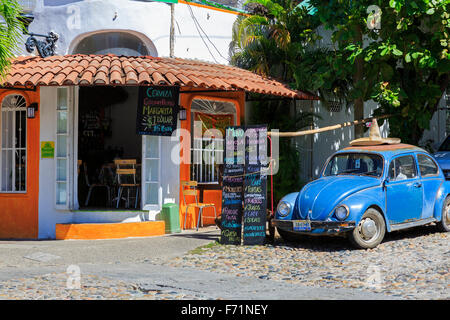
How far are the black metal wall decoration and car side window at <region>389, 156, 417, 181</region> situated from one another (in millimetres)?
7891

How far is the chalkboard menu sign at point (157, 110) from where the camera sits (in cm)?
1213

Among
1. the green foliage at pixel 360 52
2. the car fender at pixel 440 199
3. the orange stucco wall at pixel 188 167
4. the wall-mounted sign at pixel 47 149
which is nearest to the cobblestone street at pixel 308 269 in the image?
the car fender at pixel 440 199

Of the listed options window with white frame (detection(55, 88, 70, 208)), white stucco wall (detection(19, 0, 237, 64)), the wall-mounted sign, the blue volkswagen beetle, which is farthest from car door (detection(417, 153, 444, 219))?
the wall-mounted sign

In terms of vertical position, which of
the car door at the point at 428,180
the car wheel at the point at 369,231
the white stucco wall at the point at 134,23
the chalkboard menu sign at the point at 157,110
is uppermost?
the white stucco wall at the point at 134,23

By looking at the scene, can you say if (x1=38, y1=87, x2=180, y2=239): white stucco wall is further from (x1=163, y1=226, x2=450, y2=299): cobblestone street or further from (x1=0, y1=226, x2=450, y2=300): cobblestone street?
(x1=163, y1=226, x2=450, y2=299): cobblestone street

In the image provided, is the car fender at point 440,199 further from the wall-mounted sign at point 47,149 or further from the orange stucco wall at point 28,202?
the orange stucco wall at point 28,202

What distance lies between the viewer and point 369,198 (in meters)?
9.53

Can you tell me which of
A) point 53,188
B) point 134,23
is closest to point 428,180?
point 53,188

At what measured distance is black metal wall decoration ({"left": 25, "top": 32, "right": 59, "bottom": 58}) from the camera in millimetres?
13086

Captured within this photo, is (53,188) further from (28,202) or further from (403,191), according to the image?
(403,191)

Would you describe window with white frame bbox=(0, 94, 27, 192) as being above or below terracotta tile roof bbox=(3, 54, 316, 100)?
below

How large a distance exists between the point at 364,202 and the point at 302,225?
1.06m

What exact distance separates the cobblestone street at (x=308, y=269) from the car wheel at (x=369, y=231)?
0.47 feet

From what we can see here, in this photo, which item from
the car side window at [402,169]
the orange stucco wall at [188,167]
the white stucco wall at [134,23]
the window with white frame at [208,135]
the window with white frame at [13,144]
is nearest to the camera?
the car side window at [402,169]
